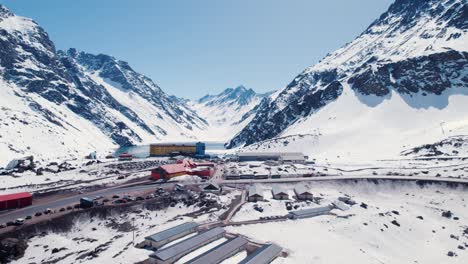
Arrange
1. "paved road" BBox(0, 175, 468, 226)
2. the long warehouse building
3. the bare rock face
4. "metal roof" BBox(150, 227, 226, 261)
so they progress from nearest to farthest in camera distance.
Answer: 1. "metal roof" BBox(150, 227, 226, 261)
2. the bare rock face
3. the long warehouse building
4. "paved road" BBox(0, 175, 468, 226)

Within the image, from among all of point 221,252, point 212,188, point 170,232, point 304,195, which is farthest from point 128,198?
point 304,195

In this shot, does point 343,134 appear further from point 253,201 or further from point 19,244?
point 19,244

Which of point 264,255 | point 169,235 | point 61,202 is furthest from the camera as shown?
point 61,202

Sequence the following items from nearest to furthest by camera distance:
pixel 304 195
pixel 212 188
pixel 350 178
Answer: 1. pixel 304 195
2. pixel 212 188
3. pixel 350 178

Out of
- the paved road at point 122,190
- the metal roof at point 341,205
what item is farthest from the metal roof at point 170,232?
the metal roof at point 341,205

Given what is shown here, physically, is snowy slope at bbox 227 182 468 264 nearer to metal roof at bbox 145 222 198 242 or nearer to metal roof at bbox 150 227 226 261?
metal roof at bbox 150 227 226 261

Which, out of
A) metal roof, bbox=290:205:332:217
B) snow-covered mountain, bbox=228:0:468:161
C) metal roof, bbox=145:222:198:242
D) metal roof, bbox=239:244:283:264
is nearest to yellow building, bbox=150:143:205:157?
snow-covered mountain, bbox=228:0:468:161

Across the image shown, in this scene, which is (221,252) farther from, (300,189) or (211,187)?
(300,189)

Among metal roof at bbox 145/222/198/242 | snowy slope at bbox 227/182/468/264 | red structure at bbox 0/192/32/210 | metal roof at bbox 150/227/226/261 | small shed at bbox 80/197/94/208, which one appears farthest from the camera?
small shed at bbox 80/197/94/208
